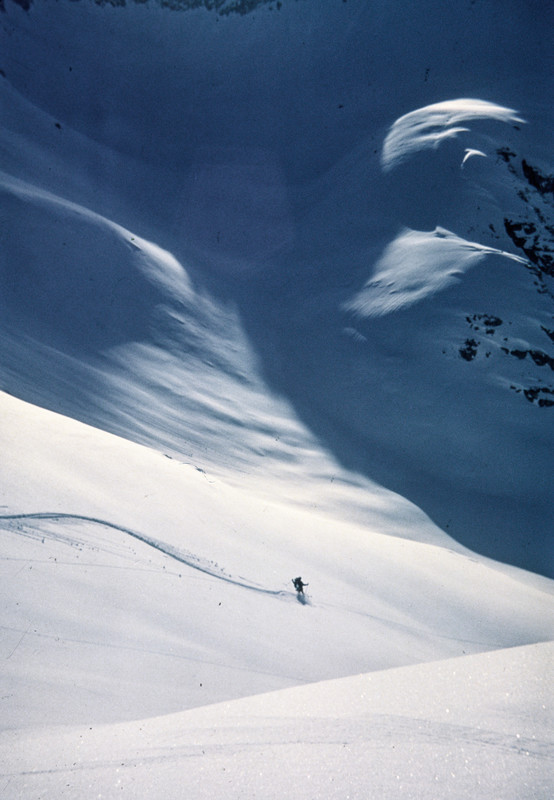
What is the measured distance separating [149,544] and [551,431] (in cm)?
820

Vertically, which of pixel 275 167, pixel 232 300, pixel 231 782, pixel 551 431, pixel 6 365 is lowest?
pixel 231 782

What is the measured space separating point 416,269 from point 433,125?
5354 millimetres

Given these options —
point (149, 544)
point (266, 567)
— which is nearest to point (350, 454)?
point (266, 567)

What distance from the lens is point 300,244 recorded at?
1487 centimetres

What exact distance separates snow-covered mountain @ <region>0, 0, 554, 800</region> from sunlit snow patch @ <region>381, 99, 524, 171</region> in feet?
0.37

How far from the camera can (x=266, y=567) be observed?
4.60 meters

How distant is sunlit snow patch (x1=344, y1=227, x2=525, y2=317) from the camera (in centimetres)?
1180

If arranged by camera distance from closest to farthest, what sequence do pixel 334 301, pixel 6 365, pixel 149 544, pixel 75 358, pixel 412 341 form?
pixel 149 544 < pixel 6 365 < pixel 75 358 < pixel 412 341 < pixel 334 301

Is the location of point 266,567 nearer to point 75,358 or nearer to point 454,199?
point 75,358

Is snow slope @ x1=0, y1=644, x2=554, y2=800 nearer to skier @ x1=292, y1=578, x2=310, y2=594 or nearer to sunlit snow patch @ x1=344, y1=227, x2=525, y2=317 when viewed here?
skier @ x1=292, y1=578, x2=310, y2=594

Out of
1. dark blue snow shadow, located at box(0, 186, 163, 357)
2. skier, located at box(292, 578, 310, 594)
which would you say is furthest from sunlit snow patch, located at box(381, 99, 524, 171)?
skier, located at box(292, 578, 310, 594)

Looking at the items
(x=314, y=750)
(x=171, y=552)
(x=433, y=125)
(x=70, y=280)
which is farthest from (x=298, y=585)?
(x=433, y=125)

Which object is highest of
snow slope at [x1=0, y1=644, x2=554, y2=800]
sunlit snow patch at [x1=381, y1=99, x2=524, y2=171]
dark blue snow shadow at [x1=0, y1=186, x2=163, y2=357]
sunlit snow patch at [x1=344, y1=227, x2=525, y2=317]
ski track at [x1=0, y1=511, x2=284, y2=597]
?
sunlit snow patch at [x1=381, y1=99, x2=524, y2=171]

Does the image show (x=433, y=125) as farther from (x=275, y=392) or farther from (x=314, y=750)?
(x=314, y=750)
